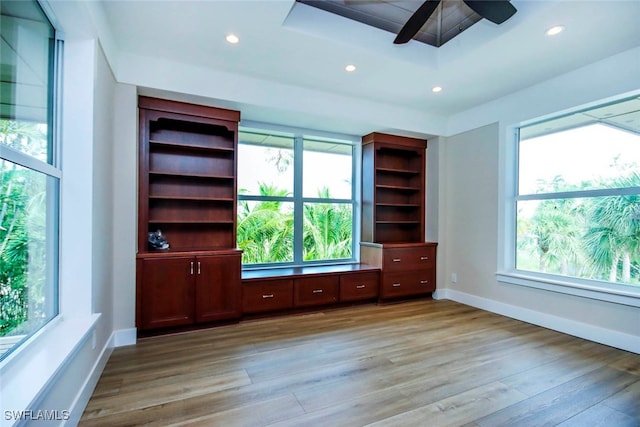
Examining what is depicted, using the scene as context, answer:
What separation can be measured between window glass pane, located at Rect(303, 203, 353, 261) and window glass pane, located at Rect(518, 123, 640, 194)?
236 cm

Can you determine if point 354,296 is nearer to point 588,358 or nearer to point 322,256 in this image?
point 322,256

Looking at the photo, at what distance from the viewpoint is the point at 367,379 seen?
217 centimetres

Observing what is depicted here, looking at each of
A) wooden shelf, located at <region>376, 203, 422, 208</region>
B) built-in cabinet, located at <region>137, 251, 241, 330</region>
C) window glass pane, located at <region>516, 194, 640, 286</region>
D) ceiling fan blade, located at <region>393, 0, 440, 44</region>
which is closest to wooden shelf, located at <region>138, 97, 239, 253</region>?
built-in cabinet, located at <region>137, 251, 241, 330</region>

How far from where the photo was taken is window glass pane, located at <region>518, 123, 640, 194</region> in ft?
9.45

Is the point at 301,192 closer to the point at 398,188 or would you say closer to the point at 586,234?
the point at 398,188

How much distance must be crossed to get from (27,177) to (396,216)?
14.2 feet

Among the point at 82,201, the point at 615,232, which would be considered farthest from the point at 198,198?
the point at 615,232

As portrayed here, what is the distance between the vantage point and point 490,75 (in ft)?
10.3

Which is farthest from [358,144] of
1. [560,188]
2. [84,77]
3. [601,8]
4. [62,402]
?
[62,402]

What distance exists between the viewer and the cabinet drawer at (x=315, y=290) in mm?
3625

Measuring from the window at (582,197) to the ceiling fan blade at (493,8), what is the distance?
1834 mm

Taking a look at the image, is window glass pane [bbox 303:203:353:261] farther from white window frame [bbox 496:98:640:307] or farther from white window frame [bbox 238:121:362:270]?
white window frame [bbox 496:98:640:307]

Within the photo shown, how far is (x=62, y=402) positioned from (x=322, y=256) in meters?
3.31

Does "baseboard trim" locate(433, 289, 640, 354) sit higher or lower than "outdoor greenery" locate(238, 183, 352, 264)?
lower
